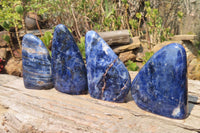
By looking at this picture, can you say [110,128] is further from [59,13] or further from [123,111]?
[59,13]

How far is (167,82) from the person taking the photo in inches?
37.9

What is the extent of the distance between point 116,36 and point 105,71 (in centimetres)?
179

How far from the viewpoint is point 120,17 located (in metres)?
3.22

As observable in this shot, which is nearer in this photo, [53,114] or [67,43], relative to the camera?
[53,114]

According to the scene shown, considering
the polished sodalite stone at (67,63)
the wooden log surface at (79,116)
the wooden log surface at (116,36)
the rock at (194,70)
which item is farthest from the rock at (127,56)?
the polished sodalite stone at (67,63)

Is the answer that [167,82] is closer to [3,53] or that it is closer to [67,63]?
[67,63]

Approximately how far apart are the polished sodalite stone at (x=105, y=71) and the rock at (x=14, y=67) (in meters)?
2.04

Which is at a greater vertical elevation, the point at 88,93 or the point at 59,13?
the point at 59,13

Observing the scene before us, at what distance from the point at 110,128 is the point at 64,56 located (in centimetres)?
55

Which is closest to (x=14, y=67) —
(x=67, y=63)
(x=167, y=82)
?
(x=67, y=63)

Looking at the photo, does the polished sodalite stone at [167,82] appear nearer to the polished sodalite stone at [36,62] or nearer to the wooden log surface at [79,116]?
the wooden log surface at [79,116]

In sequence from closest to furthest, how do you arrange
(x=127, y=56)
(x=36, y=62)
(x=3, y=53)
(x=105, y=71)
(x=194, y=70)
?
(x=105, y=71) < (x=36, y=62) < (x=194, y=70) < (x=127, y=56) < (x=3, y=53)

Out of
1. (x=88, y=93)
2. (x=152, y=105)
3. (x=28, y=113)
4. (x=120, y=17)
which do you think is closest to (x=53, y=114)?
(x=28, y=113)

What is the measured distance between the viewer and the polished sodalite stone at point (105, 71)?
3.64 ft
